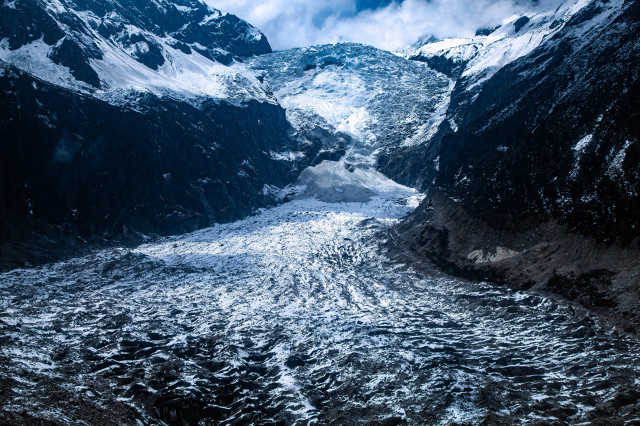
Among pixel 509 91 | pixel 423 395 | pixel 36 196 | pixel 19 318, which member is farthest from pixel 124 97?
pixel 423 395

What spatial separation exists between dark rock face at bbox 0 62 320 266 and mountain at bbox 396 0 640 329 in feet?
113


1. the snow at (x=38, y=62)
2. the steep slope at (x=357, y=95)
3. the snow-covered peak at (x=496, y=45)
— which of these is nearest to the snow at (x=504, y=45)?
the snow-covered peak at (x=496, y=45)

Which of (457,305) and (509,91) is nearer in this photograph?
(457,305)

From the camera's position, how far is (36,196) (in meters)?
52.9

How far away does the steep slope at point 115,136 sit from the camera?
2124 inches

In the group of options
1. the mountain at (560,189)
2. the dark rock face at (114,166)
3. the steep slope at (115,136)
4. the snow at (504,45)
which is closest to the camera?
the mountain at (560,189)

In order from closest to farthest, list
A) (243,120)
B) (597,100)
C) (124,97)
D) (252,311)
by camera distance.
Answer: (252,311), (597,100), (124,97), (243,120)

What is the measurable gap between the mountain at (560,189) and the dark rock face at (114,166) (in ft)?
113

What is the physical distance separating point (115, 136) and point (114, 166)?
16.8 feet

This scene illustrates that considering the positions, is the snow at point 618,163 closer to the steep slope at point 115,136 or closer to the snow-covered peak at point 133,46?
the steep slope at point 115,136

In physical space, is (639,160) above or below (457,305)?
above

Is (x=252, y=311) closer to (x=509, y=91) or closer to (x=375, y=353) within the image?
(x=375, y=353)

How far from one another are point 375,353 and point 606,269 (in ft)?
53.7

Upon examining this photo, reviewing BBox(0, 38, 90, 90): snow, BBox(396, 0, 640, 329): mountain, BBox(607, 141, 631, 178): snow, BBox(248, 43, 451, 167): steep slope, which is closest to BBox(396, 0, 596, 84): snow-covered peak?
BBox(248, 43, 451, 167): steep slope
